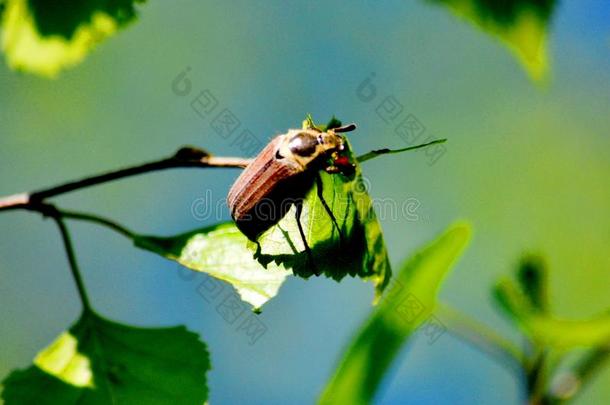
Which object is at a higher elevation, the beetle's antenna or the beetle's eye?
the beetle's eye

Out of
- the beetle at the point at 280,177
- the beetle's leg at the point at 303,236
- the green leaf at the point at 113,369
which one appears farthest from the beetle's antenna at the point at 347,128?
the green leaf at the point at 113,369

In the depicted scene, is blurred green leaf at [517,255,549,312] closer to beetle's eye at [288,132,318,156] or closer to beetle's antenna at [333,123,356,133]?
beetle's antenna at [333,123,356,133]

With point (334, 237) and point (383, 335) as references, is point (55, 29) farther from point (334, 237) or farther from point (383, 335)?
point (383, 335)

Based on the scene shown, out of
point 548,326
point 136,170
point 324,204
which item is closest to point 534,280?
point 548,326

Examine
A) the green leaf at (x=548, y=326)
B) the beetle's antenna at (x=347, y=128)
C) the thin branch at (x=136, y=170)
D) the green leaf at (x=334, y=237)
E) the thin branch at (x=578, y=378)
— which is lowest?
the thin branch at (x=578, y=378)

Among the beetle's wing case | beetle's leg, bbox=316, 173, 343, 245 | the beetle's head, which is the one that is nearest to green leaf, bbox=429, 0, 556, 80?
beetle's leg, bbox=316, 173, 343, 245

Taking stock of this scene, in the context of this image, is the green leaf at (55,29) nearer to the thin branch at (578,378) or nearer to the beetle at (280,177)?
the beetle at (280,177)
